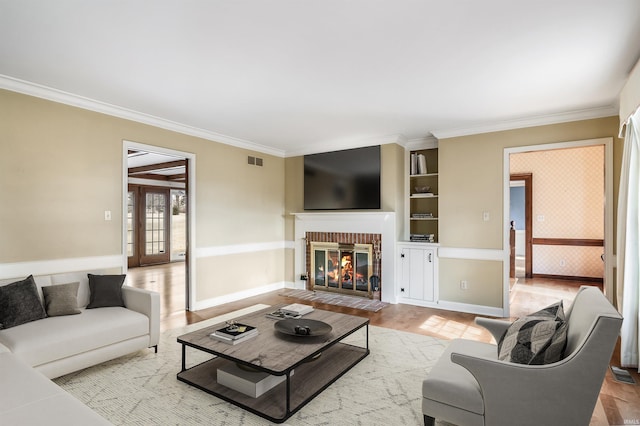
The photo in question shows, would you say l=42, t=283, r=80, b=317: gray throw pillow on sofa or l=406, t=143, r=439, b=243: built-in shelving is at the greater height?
l=406, t=143, r=439, b=243: built-in shelving

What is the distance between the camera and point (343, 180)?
19.0ft

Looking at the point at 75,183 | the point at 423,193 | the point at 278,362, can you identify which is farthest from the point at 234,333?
the point at 423,193

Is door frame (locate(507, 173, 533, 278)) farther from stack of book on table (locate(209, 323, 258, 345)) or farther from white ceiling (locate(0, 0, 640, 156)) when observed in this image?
stack of book on table (locate(209, 323, 258, 345))

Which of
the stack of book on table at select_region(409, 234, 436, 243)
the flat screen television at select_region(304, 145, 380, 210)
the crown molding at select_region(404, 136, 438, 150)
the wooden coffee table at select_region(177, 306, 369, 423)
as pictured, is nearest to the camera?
the wooden coffee table at select_region(177, 306, 369, 423)

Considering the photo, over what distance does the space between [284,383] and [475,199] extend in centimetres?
361

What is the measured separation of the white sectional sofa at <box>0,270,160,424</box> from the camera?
1.56 meters

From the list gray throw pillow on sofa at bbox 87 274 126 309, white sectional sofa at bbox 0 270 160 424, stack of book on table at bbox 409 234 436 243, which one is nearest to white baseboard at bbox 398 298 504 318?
stack of book on table at bbox 409 234 436 243

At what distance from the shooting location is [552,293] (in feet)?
19.3

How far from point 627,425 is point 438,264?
9.84 feet

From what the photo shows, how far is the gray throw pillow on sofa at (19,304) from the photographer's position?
2.69 meters

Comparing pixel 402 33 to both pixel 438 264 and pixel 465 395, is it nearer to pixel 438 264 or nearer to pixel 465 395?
pixel 465 395

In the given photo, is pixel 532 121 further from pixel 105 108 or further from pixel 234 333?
pixel 105 108

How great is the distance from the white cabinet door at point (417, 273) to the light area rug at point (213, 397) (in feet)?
6.08

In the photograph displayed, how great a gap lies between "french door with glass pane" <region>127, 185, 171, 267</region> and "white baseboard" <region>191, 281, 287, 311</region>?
Result: 15.6 feet
